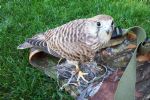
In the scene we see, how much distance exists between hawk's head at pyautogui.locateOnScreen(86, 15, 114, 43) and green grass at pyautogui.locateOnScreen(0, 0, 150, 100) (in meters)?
0.52

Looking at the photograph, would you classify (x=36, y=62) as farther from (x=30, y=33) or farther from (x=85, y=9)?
(x=85, y=9)

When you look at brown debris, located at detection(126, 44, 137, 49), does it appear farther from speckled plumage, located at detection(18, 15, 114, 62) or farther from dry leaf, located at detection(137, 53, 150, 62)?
speckled plumage, located at detection(18, 15, 114, 62)

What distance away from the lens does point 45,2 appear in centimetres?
435

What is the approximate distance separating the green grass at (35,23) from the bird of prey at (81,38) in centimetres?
32

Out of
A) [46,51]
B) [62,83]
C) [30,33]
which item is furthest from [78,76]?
[30,33]

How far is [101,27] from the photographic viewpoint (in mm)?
2854

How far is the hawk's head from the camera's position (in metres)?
2.83

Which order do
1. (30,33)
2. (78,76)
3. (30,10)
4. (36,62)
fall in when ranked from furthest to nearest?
(30,10)
(30,33)
(36,62)
(78,76)

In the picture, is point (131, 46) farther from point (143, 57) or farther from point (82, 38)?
point (82, 38)

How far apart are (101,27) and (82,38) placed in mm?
165

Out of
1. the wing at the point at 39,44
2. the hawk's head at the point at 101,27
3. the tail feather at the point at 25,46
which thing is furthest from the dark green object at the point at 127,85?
the tail feather at the point at 25,46

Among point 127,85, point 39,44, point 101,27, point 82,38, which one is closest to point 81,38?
point 82,38

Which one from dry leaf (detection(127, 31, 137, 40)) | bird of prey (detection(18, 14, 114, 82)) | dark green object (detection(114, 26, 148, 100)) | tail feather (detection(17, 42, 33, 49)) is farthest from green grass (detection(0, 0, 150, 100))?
dark green object (detection(114, 26, 148, 100))

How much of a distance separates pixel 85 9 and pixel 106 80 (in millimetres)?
1395
